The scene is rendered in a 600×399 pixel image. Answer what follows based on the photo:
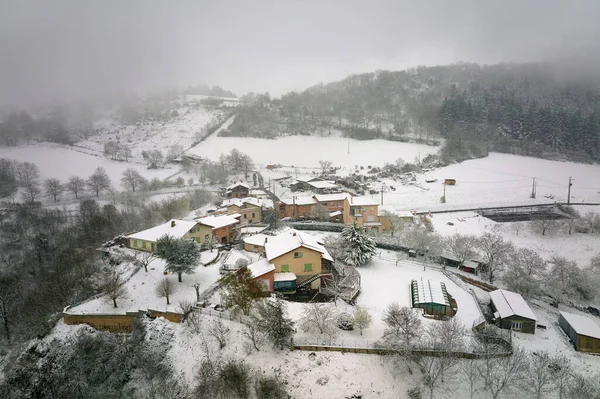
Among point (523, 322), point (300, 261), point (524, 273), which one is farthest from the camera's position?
point (524, 273)

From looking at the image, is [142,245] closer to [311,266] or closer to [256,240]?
[256,240]

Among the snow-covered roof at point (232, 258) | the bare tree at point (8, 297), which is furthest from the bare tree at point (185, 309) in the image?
the bare tree at point (8, 297)

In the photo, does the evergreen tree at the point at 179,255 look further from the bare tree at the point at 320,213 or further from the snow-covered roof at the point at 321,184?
the snow-covered roof at the point at 321,184

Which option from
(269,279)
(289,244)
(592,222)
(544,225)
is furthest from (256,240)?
(592,222)

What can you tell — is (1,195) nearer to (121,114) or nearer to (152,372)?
(152,372)

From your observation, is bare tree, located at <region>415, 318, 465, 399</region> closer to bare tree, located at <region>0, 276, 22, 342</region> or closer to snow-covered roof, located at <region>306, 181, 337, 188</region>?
bare tree, located at <region>0, 276, 22, 342</region>

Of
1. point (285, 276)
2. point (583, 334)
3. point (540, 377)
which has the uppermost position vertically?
point (285, 276)
